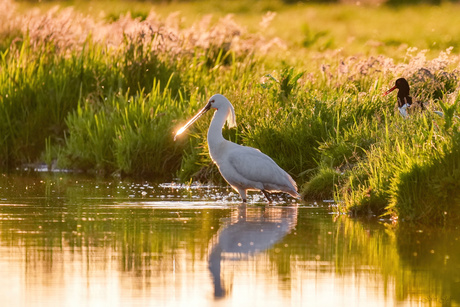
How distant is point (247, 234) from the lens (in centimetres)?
990

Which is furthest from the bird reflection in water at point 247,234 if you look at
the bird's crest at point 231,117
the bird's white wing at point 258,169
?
the bird's crest at point 231,117

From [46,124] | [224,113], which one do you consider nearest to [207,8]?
[46,124]

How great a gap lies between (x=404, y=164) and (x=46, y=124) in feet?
32.0

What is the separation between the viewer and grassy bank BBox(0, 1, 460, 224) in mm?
11266

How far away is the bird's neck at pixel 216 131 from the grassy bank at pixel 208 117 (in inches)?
44.2

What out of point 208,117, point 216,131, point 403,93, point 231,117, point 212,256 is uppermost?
point 403,93

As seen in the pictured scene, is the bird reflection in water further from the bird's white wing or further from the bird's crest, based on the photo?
the bird's crest

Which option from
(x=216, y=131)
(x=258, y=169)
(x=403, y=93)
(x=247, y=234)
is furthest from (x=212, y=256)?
(x=403, y=93)

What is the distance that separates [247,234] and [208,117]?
640cm

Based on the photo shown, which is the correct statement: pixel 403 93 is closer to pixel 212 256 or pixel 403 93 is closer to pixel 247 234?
pixel 247 234

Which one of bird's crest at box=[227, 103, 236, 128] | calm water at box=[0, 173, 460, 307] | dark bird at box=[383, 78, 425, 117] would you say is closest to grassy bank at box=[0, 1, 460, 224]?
dark bird at box=[383, 78, 425, 117]

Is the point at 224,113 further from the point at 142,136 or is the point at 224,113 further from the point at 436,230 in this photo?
the point at 436,230

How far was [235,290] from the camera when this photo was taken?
23.7ft

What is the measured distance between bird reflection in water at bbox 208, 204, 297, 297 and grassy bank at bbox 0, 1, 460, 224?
0.82 meters
